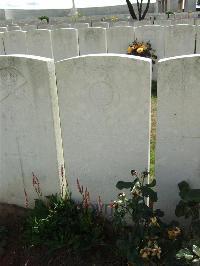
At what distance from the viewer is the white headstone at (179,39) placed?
22.5ft

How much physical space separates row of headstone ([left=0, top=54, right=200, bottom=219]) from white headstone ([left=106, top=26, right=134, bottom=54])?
172 inches

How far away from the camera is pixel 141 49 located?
693 centimetres

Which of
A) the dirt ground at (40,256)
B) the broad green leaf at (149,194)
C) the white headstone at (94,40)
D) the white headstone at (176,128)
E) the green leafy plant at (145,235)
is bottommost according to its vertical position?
the dirt ground at (40,256)

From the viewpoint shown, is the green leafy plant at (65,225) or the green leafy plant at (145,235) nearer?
the green leafy plant at (145,235)

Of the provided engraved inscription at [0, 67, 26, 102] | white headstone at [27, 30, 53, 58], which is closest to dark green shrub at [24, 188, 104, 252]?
engraved inscription at [0, 67, 26, 102]

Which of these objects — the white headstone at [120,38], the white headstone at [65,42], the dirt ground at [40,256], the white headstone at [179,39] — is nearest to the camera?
the dirt ground at [40,256]

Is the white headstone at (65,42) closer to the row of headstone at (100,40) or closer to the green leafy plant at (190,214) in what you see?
the row of headstone at (100,40)

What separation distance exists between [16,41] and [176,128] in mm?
5893

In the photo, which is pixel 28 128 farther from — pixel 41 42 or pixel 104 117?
pixel 41 42

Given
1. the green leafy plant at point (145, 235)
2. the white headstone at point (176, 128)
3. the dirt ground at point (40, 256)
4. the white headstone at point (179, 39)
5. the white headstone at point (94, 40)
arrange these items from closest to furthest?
1. the green leafy plant at point (145, 235)
2. the white headstone at point (176, 128)
3. the dirt ground at point (40, 256)
4. the white headstone at point (179, 39)
5. the white headstone at point (94, 40)

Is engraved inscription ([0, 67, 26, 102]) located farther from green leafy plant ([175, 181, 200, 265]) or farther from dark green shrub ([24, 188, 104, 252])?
green leafy plant ([175, 181, 200, 265])

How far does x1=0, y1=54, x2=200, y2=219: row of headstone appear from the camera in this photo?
8.93 feet

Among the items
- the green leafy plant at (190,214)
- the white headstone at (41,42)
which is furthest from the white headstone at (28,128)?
the white headstone at (41,42)

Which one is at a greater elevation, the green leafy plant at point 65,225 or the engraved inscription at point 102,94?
the engraved inscription at point 102,94
